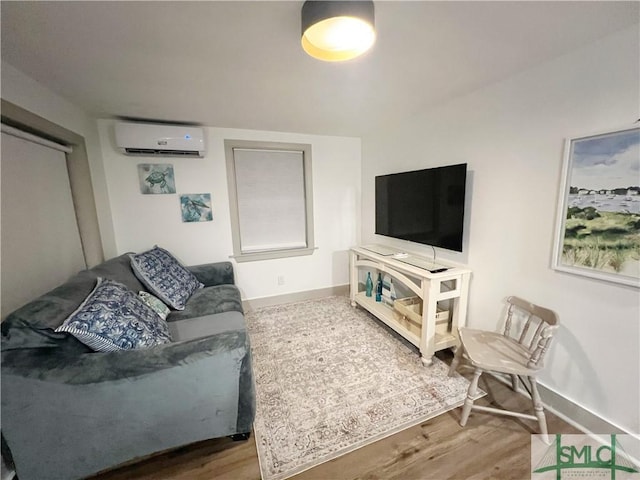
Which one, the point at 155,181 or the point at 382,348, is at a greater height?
the point at 155,181

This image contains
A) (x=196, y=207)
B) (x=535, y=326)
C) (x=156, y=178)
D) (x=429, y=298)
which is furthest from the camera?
(x=196, y=207)

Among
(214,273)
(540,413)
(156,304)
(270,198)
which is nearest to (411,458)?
(540,413)

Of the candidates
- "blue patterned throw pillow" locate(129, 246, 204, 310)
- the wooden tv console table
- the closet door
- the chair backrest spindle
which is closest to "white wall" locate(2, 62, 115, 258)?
the closet door

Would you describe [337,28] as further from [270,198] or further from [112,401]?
[270,198]

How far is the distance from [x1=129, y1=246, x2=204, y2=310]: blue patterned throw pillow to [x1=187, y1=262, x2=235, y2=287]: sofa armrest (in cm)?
16

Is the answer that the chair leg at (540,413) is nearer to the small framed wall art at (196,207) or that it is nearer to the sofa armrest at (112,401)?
the sofa armrest at (112,401)

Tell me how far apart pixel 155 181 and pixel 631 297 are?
3.62 metres

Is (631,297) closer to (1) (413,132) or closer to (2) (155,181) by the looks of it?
(1) (413,132)

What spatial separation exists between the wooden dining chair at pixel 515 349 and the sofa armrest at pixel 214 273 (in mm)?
2215

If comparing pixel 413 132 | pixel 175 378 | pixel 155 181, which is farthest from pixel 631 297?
pixel 155 181

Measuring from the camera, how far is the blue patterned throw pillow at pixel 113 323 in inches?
48.0

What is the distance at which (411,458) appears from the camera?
135 centimetres

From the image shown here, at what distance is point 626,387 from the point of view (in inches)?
52.1

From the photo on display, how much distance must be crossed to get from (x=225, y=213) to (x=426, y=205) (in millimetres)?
2124
